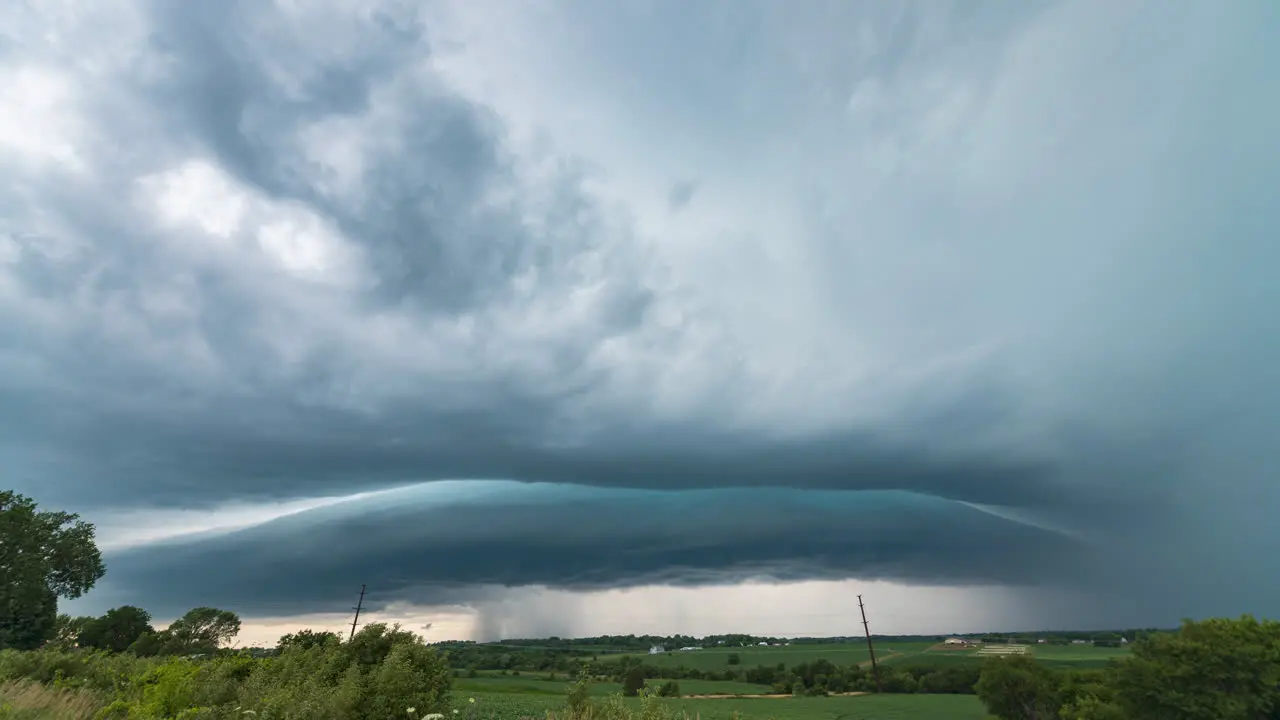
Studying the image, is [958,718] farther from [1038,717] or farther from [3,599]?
[3,599]

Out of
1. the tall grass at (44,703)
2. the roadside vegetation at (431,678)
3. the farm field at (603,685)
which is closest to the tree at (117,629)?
the roadside vegetation at (431,678)

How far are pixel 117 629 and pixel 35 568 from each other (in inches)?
2257

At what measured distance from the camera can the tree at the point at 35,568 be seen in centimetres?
6994

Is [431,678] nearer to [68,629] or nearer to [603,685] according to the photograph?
[68,629]

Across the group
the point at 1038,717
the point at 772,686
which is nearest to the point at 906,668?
the point at 772,686

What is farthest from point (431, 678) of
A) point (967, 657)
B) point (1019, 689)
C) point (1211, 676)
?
point (967, 657)

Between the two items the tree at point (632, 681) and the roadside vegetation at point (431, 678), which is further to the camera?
the tree at point (632, 681)

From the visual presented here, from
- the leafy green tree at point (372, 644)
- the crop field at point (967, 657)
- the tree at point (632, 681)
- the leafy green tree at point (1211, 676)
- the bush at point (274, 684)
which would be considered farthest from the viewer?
the crop field at point (967, 657)

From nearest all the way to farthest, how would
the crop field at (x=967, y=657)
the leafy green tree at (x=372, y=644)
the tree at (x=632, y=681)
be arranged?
the leafy green tree at (x=372, y=644) → the tree at (x=632, y=681) → the crop field at (x=967, y=657)

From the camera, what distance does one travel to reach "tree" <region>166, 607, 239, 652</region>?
4953 inches

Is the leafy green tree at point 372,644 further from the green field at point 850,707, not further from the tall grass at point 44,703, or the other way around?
the green field at point 850,707

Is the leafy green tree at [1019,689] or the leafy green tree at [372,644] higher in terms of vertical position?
A: the leafy green tree at [372,644]

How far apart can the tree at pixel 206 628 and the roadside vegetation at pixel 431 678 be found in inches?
15.1

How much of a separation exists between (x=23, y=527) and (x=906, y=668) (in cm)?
17752
